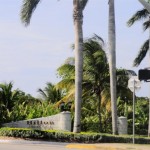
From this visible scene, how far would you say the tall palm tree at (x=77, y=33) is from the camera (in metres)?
26.8

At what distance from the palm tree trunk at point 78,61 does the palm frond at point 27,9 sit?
2572 mm

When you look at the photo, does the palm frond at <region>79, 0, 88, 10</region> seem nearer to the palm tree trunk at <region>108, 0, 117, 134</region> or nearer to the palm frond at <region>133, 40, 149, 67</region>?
the palm tree trunk at <region>108, 0, 117, 134</region>

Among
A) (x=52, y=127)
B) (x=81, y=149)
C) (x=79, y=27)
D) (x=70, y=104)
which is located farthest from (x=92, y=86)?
(x=81, y=149)

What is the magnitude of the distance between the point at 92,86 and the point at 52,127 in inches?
305

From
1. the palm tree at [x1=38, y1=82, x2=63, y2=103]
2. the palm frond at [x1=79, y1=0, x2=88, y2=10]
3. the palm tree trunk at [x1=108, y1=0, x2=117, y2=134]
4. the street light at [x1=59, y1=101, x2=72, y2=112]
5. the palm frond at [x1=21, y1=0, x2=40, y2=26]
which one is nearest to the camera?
the palm tree trunk at [x1=108, y1=0, x2=117, y2=134]

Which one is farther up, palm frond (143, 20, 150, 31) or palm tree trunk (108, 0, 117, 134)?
palm frond (143, 20, 150, 31)

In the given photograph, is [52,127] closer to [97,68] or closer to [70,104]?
[97,68]

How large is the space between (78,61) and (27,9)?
15.6ft

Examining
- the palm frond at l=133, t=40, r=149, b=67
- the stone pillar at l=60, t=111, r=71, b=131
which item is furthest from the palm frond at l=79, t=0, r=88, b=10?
the palm frond at l=133, t=40, r=149, b=67

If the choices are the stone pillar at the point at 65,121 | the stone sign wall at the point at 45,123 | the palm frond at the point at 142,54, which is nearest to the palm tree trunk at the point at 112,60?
the stone pillar at the point at 65,121

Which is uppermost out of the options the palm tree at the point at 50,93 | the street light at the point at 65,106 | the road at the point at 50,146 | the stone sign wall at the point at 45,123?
the palm tree at the point at 50,93

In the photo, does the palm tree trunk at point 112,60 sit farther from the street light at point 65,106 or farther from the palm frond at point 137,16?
the street light at point 65,106

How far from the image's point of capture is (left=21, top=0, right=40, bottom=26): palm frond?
28953 millimetres

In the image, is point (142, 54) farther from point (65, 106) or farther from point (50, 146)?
point (50, 146)
